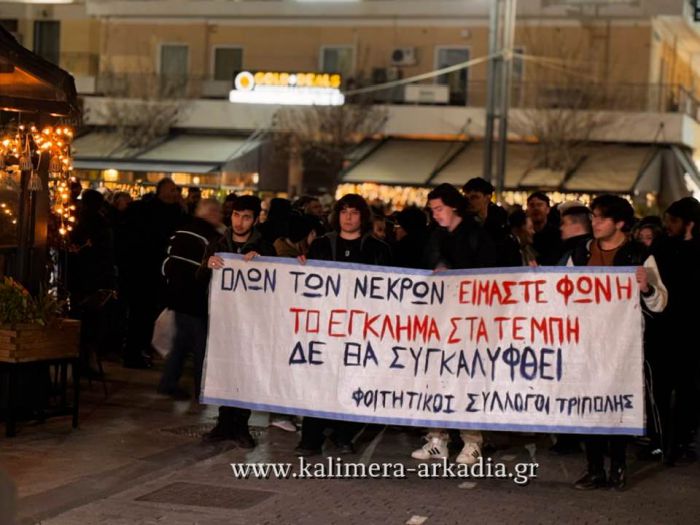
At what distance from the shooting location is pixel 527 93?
36.2m

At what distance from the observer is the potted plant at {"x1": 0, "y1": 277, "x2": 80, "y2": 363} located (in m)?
9.88

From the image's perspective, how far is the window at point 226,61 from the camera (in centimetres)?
3916

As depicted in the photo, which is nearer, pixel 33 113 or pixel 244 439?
pixel 244 439

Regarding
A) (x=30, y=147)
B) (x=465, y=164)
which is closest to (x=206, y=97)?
(x=465, y=164)

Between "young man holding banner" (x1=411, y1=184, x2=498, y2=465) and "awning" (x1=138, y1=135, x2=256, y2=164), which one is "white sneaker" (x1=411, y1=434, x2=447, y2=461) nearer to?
"young man holding banner" (x1=411, y1=184, x2=498, y2=465)

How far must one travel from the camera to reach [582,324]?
9.19 metres

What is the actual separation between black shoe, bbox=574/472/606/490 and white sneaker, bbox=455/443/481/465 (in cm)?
86

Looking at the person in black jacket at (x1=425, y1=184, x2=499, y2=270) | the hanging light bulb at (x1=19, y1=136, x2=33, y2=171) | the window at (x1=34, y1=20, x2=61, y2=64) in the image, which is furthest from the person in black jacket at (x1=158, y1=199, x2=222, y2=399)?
the window at (x1=34, y1=20, x2=61, y2=64)

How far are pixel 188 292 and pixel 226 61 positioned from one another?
2933cm

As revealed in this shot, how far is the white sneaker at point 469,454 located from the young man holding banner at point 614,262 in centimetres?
84

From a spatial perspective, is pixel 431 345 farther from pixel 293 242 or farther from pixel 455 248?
pixel 293 242

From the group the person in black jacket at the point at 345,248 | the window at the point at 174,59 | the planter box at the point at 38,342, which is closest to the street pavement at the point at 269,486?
the person in black jacket at the point at 345,248

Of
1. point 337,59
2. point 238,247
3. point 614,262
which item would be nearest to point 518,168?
point 337,59

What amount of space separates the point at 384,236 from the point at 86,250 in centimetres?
295
